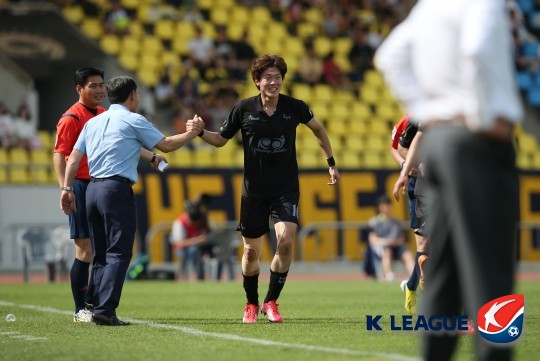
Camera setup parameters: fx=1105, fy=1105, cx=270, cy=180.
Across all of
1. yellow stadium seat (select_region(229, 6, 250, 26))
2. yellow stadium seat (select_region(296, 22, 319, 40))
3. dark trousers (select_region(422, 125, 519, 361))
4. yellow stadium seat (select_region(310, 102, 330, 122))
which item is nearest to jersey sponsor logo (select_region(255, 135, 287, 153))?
dark trousers (select_region(422, 125, 519, 361))

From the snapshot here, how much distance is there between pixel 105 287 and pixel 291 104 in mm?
2402

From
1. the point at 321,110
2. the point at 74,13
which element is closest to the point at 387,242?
the point at 321,110

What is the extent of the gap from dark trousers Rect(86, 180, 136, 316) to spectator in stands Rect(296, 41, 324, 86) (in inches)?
828

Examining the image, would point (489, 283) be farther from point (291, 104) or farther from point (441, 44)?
point (291, 104)

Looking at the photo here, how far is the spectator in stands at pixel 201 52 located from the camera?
2831cm

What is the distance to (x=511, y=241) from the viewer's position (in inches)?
184

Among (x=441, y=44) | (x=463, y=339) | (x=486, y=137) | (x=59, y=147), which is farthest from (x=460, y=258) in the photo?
(x=59, y=147)

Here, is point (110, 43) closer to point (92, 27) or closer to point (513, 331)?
point (92, 27)

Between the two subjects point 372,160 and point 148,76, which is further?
point 148,76

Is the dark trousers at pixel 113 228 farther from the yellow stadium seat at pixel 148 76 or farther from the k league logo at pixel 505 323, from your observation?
the yellow stadium seat at pixel 148 76

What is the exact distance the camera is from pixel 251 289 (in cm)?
1013

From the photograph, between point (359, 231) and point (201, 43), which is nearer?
point (359, 231)

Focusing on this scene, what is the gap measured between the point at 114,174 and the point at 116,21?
64.6 ft

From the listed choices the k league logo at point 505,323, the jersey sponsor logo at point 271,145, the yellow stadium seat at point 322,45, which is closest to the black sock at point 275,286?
the jersey sponsor logo at point 271,145
